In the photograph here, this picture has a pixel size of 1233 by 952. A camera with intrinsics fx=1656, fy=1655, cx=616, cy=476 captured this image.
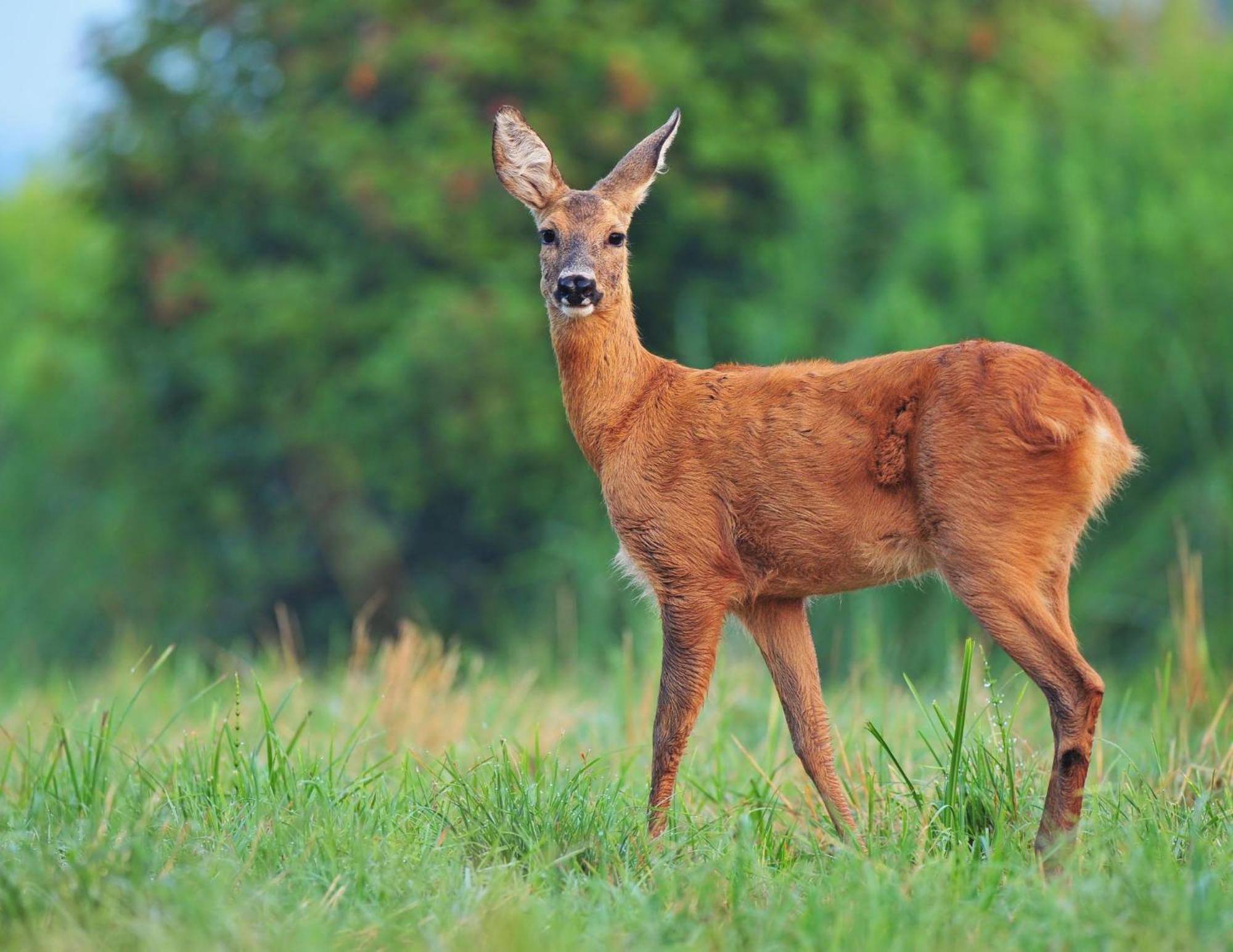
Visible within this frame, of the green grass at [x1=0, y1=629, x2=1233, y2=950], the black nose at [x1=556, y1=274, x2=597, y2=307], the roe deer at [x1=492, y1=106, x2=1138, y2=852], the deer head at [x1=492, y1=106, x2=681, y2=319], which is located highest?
the deer head at [x1=492, y1=106, x2=681, y2=319]

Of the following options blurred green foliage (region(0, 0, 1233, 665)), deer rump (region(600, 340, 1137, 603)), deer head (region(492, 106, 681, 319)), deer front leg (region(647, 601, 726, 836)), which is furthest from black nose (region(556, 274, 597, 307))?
blurred green foliage (region(0, 0, 1233, 665))

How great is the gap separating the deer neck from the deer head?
0.06 metres

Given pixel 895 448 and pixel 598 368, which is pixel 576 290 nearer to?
pixel 598 368

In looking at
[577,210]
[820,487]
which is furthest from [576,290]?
[820,487]

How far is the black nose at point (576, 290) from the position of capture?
224 inches

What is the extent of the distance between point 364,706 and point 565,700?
3.82 feet

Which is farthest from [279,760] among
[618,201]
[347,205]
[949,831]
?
[347,205]

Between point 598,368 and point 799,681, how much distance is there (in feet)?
4.24

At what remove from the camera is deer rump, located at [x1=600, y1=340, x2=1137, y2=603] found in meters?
4.86

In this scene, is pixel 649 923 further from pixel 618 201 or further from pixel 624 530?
pixel 618 201

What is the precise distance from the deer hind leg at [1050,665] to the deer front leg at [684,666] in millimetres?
825

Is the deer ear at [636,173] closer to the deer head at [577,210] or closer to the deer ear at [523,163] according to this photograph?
the deer head at [577,210]

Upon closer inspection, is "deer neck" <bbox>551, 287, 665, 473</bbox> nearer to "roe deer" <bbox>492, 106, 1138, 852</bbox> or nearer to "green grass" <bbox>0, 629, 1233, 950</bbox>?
"roe deer" <bbox>492, 106, 1138, 852</bbox>

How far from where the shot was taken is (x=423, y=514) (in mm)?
15617
